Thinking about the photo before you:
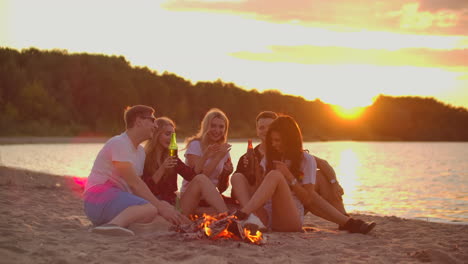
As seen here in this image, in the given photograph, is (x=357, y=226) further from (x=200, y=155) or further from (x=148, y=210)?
(x=148, y=210)

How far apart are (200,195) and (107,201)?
108 centimetres

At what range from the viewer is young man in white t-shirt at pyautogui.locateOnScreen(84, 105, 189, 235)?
510 centimetres

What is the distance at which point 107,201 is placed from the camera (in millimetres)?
5199

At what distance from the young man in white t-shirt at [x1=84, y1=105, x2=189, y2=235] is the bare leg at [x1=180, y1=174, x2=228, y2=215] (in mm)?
579

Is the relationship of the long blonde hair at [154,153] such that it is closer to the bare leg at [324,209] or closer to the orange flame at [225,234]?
the orange flame at [225,234]

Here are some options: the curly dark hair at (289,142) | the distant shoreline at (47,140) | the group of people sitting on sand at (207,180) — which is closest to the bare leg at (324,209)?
the group of people sitting on sand at (207,180)

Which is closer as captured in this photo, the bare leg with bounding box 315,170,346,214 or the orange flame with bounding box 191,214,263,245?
the orange flame with bounding box 191,214,263,245

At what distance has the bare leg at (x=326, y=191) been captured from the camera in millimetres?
6140

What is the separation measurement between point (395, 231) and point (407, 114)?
267ft

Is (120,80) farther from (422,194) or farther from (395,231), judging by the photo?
(395,231)

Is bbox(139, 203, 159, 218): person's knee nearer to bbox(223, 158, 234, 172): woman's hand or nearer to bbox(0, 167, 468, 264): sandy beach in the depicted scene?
bbox(0, 167, 468, 264): sandy beach

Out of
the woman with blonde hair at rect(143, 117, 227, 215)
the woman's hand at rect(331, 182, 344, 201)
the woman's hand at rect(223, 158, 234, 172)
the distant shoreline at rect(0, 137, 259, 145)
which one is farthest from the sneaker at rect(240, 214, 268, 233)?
Result: the distant shoreline at rect(0, 137, 259, 145)

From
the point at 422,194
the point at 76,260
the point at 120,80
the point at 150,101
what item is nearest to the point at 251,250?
the point at 76,260

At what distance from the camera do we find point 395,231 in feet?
21.4
